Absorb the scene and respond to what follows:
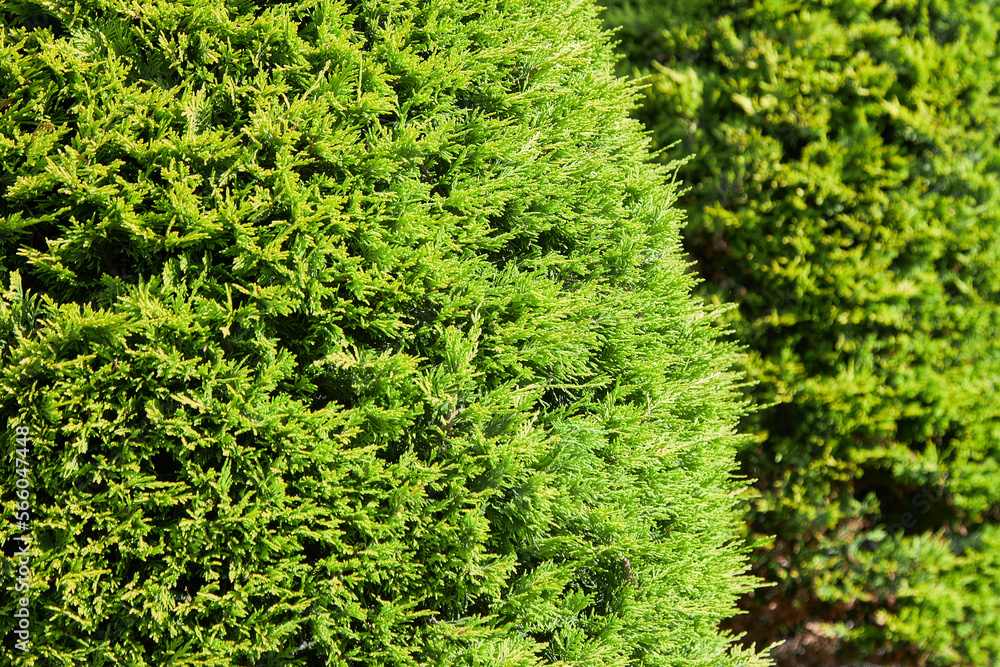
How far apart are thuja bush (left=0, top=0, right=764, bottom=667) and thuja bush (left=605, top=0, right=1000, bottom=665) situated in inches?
85.4

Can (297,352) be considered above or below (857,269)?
above

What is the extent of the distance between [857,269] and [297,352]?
3254 millimetres

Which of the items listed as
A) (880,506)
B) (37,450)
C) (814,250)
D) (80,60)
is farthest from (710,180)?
(37,450)

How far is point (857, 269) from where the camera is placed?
14.0 ft

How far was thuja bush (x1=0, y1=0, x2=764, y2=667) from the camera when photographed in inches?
84.3

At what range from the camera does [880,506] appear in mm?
4840

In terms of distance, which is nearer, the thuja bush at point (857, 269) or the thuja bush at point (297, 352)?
the thuja bush at point (297, 352)

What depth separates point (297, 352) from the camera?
2.29 meters

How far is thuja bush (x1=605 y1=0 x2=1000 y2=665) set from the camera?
4.31 m

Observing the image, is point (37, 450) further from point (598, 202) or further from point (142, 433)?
point (598, 202)

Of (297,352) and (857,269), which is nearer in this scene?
(297,352)

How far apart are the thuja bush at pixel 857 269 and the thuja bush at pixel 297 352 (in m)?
2.17

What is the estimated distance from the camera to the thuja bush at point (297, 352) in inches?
84.3

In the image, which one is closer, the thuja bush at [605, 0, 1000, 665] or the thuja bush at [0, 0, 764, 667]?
the thuja bush at [0, 0, 764, 667]
